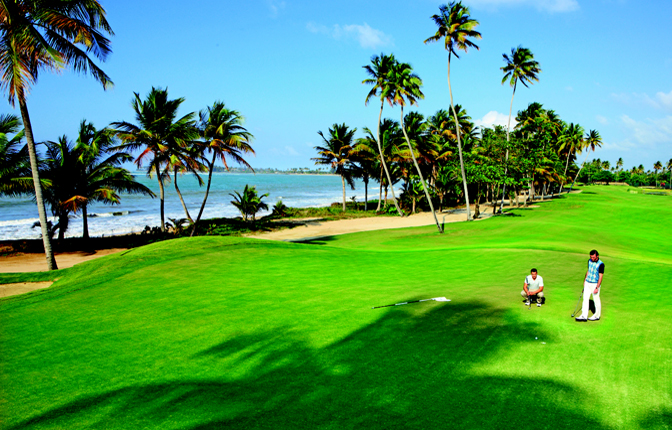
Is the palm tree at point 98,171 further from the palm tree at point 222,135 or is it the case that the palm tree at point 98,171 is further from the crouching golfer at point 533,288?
the crouching golfer at point 533,288

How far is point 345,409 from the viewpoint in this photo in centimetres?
631

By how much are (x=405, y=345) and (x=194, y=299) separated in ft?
23.3

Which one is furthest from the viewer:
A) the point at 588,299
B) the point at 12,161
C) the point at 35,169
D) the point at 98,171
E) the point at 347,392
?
the point at 98,171

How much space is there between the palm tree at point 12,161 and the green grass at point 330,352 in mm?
16157

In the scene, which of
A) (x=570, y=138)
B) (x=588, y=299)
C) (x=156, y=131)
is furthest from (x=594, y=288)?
(x=570, y=138)

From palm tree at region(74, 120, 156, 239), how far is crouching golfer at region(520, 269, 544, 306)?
94.0 feet

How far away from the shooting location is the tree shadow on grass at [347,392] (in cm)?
604

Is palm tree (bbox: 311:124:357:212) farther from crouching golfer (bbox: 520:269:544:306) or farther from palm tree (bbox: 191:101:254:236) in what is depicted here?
crouching golfer (bbox: 520:269:544:306)

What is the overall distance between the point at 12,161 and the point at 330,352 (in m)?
29.8

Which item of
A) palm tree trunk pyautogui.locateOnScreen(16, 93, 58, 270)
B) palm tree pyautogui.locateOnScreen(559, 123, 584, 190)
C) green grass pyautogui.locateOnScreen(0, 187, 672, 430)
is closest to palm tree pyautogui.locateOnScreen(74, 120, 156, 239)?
palm tree trunk pyautogui.locateOnScreen(16, 93, 58, 270)

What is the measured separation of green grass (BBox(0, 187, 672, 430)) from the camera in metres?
6.26

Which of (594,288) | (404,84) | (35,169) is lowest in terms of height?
(594,288)

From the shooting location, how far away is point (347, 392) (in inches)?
268

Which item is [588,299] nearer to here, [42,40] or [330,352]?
[330,352]
